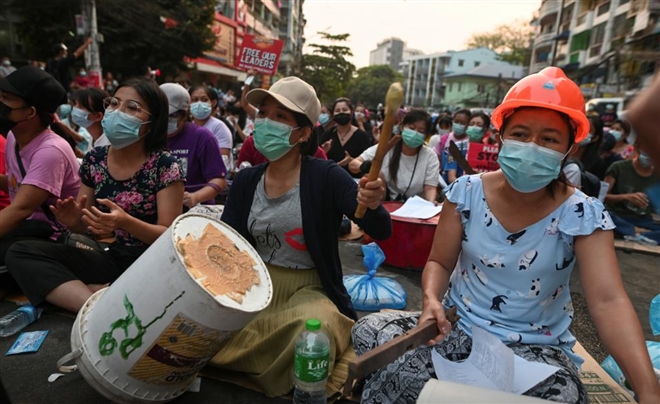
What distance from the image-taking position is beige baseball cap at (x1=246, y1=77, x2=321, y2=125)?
2424 mm

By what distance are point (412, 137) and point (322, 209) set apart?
222cm

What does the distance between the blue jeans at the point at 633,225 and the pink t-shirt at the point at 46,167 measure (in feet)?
20.2

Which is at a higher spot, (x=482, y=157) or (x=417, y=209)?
(x=482, y=157)

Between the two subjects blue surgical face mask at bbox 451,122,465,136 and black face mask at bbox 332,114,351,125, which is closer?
black face mask at bbox 332,114,351,125

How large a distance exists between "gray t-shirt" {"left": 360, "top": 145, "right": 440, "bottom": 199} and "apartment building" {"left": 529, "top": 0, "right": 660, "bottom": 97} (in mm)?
1584

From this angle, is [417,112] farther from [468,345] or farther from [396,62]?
[396,62]

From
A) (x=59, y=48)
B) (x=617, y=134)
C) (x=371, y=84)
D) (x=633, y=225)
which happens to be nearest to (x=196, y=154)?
(x=633, y=225)

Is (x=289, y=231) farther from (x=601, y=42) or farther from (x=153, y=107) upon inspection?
(x=601, y=42)

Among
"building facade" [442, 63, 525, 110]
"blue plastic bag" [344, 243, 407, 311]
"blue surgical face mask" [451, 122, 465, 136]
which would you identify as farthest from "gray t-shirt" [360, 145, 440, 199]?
"building facade" [442, 63, 525, 110]

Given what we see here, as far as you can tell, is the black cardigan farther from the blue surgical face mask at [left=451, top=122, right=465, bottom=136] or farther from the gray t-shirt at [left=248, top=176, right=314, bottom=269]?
the blue surgical face mask at [left=451, top=122, right=465, bottom=136]

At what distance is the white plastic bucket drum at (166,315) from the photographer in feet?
5.53

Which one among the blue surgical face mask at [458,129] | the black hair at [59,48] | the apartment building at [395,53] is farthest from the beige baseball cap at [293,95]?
the apartment building at [395,53]

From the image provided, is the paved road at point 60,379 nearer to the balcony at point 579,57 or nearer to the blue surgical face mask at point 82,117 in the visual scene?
the blue surgical face mask at point 82,117

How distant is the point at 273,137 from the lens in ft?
8.10
